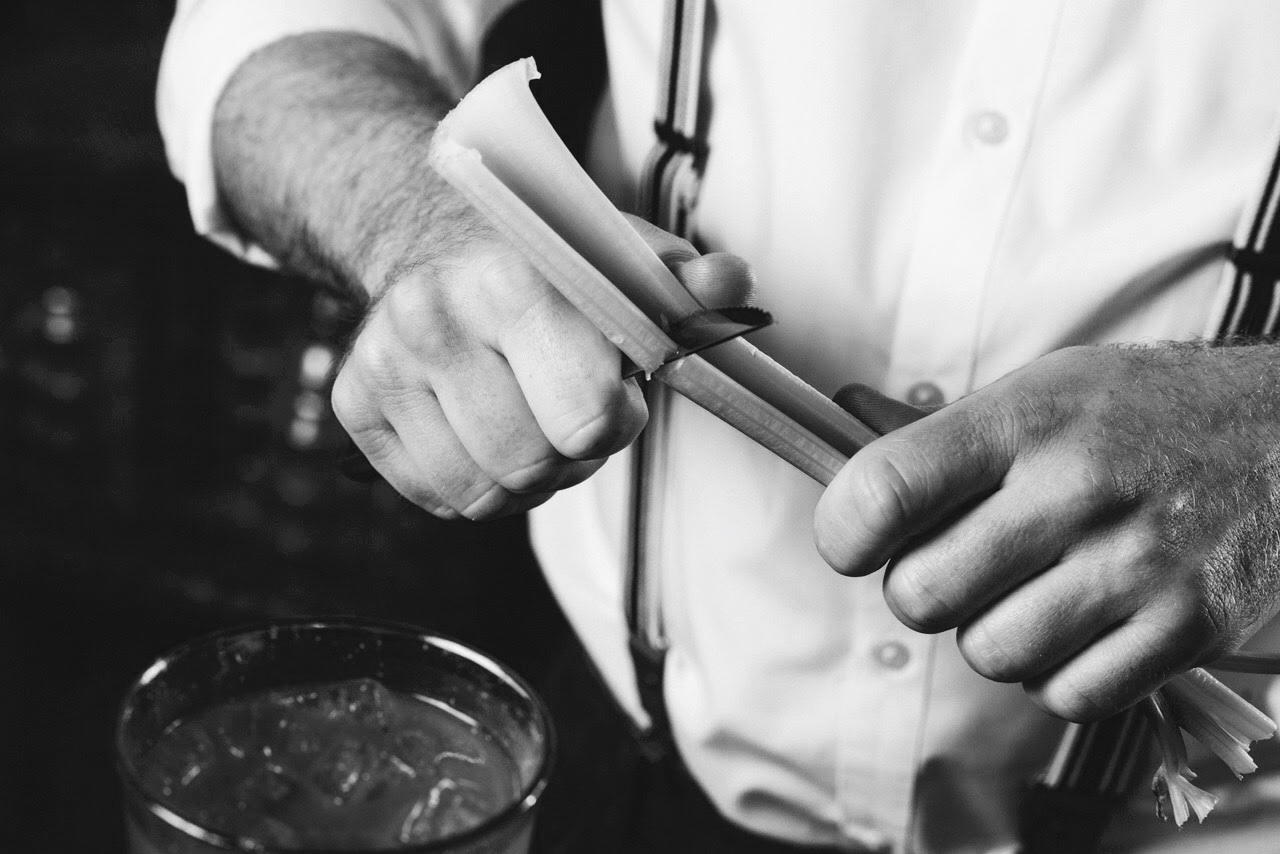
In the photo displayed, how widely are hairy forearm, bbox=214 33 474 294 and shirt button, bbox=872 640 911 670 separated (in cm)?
52

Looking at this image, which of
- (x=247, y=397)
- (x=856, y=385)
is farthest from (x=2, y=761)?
(x=856, y=385)

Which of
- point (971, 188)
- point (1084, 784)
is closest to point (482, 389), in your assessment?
point (971, 188)

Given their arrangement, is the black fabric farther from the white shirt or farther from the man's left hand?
the man's left hand

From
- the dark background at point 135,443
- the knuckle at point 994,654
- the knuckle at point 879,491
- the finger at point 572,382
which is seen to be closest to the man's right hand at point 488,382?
the finger at point 572,382

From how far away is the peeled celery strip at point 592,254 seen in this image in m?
0.57

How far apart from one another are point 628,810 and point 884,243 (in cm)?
63

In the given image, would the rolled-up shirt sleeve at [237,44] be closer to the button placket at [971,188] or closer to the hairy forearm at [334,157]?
the hairy forearm at [334,157]

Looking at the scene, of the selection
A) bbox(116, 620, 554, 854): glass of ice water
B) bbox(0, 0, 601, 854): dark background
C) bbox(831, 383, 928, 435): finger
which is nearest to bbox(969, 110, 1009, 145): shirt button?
bbox(831, 383, 928, 435): finger

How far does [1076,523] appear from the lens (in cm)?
65

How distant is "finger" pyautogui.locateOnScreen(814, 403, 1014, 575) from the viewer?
61cm

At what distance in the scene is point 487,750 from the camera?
0.71 meters

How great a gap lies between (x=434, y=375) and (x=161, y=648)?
1679 millimetres

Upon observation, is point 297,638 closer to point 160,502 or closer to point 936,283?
point 936,283

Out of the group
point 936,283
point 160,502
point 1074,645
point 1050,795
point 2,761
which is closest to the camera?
point 1074,645
